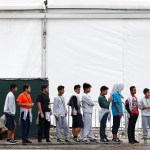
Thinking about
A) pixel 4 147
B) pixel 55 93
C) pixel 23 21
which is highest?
pixel 23 21

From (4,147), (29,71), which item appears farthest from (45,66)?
(4,147)

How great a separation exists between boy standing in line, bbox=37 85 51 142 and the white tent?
9.78ft

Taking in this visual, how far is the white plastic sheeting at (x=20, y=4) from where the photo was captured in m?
26.2

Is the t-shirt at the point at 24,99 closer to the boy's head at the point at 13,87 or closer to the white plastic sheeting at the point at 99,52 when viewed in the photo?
the boy's head at the point at 13,87

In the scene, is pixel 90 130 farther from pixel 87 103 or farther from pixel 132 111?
pixel 132 111

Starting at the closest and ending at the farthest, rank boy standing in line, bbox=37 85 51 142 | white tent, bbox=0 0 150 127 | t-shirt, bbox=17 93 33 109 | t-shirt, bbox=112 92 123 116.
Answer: t-shirt, bbox=17 93 33 109
boy standing in line, bbox=37 85 51 142
t-shirt, bbox=112 92 123 116
white tent, bbox=0 0 150 127

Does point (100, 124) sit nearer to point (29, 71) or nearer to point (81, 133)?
point (81, 133)

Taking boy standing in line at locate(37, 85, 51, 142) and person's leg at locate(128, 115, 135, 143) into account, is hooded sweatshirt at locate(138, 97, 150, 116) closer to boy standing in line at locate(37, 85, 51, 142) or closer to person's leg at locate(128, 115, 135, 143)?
person's leg at locate(128, 115, 135, 143)

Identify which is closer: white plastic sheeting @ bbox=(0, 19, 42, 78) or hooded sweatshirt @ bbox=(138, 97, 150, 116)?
hooded sweatshirt @ bbox=(138, 97, 150, 116)

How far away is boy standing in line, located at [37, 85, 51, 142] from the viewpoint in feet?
76.0

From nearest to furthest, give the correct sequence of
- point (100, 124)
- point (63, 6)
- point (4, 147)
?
point (4, 147)
point (100, 124)
point (63, 6)

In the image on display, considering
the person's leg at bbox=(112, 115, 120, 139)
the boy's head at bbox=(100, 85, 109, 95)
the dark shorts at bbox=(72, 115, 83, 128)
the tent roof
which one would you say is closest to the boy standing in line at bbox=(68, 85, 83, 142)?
the dark shorts at bbox=(72, 115, 83, 128)

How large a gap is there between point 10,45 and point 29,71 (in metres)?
0.96

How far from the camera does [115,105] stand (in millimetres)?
23359
